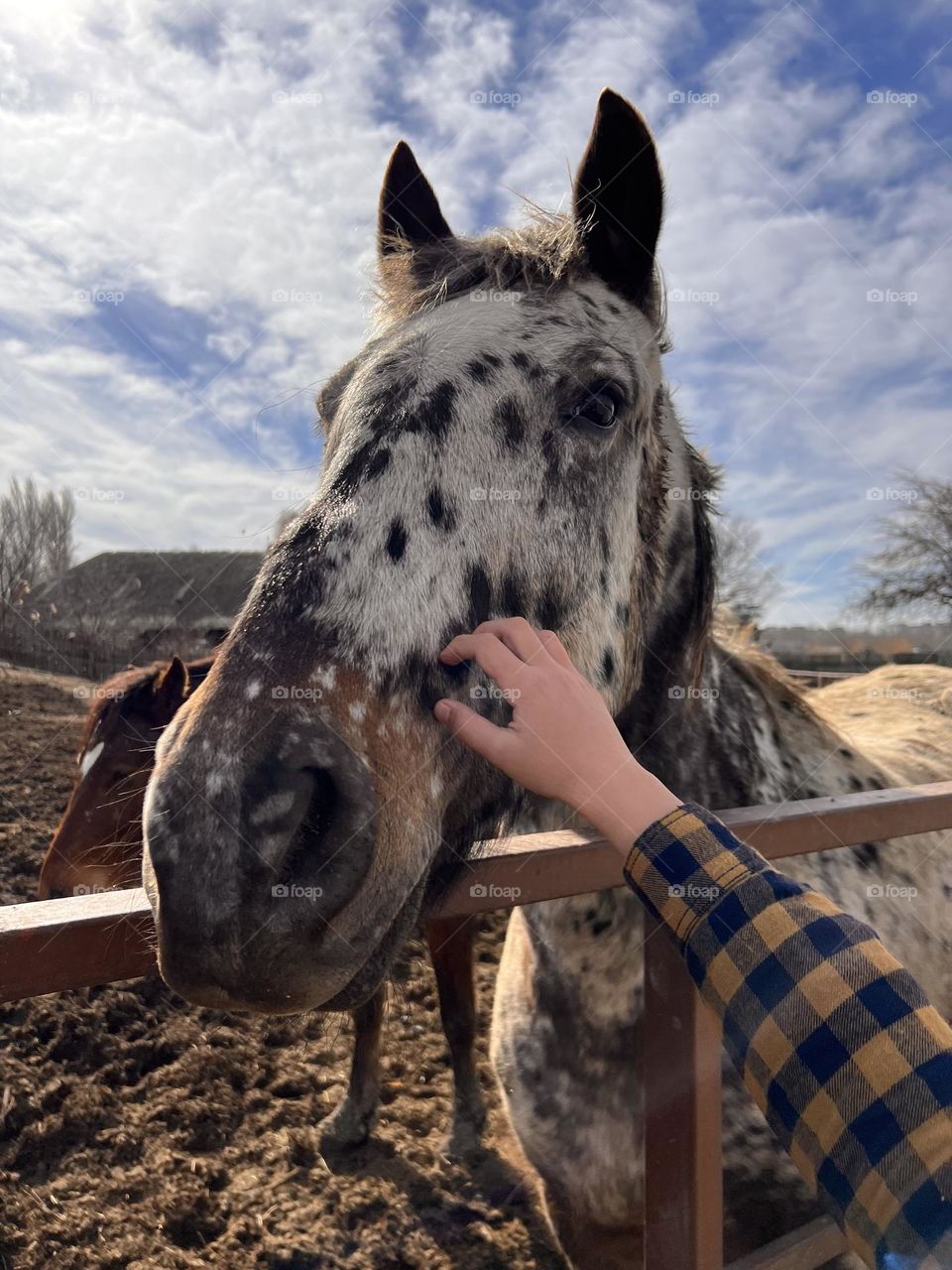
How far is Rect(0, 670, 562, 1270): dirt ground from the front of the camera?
3.06 m

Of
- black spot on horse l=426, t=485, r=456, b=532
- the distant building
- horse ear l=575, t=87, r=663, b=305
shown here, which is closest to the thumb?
black spot on horse l=426, t=485, r=456, b=532

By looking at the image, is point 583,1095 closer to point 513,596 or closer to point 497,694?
point 497,694

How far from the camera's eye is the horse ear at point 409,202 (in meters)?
2.60

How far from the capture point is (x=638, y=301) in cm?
217

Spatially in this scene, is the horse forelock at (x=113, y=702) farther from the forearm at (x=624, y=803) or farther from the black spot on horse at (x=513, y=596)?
the forearm at (x=624, y=803)

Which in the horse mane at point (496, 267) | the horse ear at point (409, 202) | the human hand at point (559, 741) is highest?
the horse ear at point (409, 202)

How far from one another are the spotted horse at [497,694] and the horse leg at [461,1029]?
3.49 feet

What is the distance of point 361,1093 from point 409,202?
3814 mm

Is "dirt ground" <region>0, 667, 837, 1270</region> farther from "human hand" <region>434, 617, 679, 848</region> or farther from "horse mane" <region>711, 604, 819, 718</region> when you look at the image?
"horse mane" <region>711, 604, 819, 718</region>

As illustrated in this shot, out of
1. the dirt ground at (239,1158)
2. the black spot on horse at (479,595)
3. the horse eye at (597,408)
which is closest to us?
the black spot on horse at (479,595)

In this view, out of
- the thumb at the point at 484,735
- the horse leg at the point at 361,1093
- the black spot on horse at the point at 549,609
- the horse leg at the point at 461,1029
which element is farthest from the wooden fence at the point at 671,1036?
the horse leg at the point at 361,1093

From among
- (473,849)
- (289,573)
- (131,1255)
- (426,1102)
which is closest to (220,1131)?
(131,1255)

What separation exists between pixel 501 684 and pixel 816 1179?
702 mm

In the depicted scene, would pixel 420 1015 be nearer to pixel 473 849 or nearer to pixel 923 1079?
pixel 473 849
